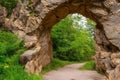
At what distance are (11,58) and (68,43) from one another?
12.0 m

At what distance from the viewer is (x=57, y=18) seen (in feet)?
55.6

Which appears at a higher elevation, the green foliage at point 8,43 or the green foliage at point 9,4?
the green foliage at point 9,4

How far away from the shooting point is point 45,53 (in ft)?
59.8

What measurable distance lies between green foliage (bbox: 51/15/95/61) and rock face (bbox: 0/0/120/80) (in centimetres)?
672

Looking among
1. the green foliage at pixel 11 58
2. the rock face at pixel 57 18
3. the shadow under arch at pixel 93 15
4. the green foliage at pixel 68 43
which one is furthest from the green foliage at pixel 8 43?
the green foliage at pixel 68 43

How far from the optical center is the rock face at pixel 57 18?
46.7 ft

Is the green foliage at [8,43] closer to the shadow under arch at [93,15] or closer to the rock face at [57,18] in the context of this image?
the rock face at [57,18]

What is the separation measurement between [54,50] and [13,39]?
9833 millimetres

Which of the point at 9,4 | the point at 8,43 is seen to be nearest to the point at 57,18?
the point at 9,4

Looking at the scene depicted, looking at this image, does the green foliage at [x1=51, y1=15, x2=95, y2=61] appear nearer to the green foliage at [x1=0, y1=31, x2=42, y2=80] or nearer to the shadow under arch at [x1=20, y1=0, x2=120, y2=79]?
the shadow under arch at [x1=20, y1=0, x2=120, y2=79]

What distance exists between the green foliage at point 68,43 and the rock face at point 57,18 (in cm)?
672

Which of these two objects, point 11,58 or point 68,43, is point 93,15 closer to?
point 11,58

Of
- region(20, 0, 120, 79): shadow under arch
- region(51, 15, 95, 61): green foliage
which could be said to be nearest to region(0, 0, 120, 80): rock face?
region(20, 0, 120, 79): shadow under arch

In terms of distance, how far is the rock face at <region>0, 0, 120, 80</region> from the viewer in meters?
14.2
